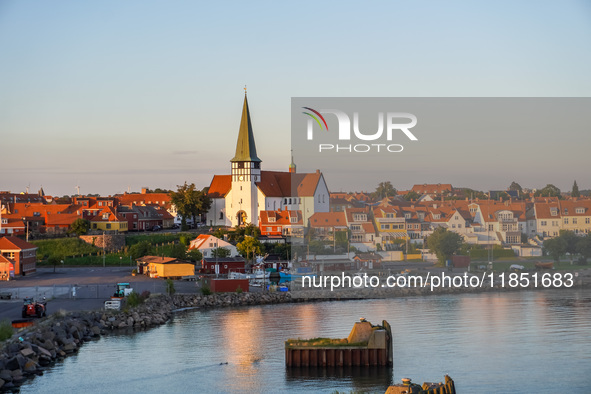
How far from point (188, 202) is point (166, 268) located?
12.0 meters

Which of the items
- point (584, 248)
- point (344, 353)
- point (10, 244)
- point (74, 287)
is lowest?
point (344, 353)

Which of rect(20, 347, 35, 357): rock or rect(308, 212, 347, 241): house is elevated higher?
rect(308, 212, 347, 241): house

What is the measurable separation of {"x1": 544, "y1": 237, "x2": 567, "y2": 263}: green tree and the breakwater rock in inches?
437

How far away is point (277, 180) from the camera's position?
43.1 m

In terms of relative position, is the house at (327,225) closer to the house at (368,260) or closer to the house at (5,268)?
the house at (368,260)

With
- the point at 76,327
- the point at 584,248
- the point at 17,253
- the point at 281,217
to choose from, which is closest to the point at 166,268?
the point at 17,253

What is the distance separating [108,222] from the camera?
120 feet

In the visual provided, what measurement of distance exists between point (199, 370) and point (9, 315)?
6004mm

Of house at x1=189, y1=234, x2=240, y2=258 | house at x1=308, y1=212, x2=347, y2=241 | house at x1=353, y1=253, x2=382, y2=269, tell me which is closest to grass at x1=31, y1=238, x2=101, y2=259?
house at x1=189, y1=234, x2=240, y2=258

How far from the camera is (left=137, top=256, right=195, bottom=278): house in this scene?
26656mm

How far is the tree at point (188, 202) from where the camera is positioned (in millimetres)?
38438

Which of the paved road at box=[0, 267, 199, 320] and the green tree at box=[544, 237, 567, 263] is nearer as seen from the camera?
the paved road at box=[0, 267, 199, 320]

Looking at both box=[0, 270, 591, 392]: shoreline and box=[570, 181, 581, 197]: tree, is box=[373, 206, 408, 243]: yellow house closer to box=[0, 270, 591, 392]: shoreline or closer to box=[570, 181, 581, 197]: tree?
box=[0, 270, 591, 392]: shoreline

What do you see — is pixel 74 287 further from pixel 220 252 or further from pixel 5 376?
pixel 5 376
